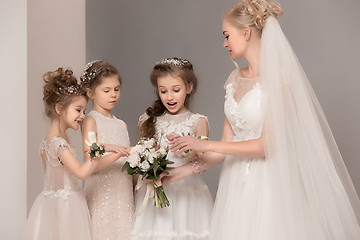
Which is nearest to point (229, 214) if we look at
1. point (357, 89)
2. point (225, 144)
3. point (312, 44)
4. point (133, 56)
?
point (225, 144)

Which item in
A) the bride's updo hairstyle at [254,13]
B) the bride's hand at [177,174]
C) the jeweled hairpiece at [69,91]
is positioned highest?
the bride's updo hairstyle at [254,13]

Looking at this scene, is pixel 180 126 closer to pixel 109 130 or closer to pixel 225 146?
pixel 109 130

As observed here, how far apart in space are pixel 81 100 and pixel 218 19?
2.67 m

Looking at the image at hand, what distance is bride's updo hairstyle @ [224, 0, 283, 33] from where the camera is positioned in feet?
11.0

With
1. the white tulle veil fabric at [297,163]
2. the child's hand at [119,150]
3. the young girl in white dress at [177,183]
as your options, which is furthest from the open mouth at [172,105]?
the white tulle veil fabric at [297,163]

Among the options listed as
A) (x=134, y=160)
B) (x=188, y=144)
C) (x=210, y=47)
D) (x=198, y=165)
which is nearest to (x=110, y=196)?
(x=134, y=160)

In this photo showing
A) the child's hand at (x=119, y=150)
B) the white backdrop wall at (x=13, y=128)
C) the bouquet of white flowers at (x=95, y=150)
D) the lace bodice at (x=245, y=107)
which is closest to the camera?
the lace bodice at (x=245, y=107)

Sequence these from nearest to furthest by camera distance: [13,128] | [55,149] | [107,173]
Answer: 1. [55,149]
2. [107,173]
3. [13,128]

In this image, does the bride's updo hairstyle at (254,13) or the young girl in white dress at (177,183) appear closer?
the bride's updo hairstyle at (254,13)

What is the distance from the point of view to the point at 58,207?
12.0 ft

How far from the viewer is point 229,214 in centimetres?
329

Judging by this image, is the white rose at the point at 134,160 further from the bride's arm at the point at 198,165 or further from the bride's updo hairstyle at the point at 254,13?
the bride's updo hairstyle at the point at 254,13

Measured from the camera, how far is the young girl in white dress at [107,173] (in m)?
3.68

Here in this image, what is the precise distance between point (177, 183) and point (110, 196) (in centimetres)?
50
